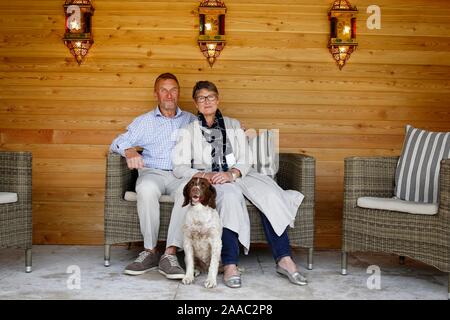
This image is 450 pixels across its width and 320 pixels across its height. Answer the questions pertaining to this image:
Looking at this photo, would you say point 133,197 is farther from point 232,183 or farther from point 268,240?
point 268,240

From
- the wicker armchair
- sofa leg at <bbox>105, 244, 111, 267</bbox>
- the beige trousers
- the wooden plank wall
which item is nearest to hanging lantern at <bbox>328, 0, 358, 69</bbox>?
the wooden plank wall

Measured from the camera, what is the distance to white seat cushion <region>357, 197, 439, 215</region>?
10.2 feet

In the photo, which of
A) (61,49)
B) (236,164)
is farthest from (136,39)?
(236,164)

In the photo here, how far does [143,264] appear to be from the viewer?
3.45 m

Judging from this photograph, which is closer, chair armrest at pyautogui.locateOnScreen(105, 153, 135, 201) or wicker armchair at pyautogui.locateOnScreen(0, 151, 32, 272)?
wicker armchair at pyautogui.locateOnScreen(0, 151, 32, 272)

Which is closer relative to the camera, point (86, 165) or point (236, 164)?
point (236, 164)

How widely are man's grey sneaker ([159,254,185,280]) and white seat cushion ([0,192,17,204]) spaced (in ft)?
3.10

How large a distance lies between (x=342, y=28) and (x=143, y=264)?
2.26m

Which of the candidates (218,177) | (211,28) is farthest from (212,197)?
(211,28)

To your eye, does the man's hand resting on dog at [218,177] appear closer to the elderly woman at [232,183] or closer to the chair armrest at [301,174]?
the elderly woman at [232,183]

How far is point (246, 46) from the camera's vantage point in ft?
14.1

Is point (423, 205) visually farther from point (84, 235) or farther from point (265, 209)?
point (84, 235)

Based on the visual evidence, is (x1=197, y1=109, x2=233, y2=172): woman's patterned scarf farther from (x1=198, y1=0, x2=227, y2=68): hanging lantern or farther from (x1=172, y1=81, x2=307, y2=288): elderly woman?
(x1=198, y1=0, x2=227, y2=68): hanging lantern
